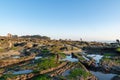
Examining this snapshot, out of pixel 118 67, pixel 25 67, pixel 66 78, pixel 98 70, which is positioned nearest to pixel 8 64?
pixel 25 67

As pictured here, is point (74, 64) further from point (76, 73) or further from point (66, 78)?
point (66, 78)

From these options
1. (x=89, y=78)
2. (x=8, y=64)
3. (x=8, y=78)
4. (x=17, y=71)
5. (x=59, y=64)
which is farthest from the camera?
(x=8, y=64)

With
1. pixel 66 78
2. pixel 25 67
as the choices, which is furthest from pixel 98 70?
pixel 25 67

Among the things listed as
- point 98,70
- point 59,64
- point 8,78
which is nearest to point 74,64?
point 59,64

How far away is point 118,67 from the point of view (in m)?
49.4

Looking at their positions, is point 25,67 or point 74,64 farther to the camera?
point 74,64

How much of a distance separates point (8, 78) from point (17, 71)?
697 cm

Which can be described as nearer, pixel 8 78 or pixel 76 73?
pixel 8 78

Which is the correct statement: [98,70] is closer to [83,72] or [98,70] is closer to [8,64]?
[83,72]

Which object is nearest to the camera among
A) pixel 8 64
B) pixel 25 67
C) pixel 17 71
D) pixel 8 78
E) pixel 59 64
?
pixel 8 78

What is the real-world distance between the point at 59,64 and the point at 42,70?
27.4 ft

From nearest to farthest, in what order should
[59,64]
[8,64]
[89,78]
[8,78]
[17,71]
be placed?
[8,78] < [89,78] < [17,71] < [59,64] < [8,64]

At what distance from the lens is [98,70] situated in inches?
1908

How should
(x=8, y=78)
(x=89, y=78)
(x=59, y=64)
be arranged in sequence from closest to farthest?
(x=8, y=78), (x=89, y=78), (x=59, y=64)
